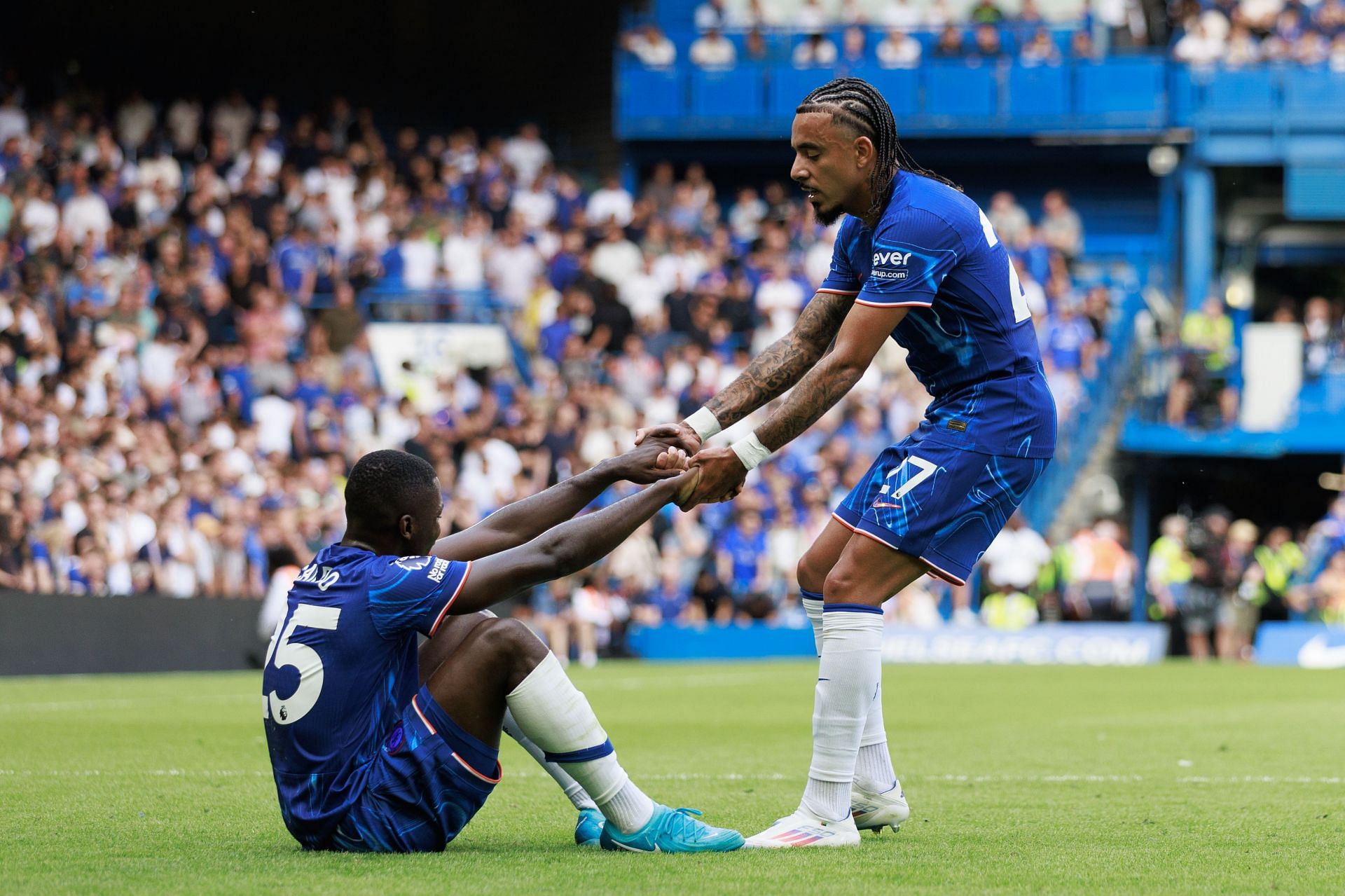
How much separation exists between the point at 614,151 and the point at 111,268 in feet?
40.5

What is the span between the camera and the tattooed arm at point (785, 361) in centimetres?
609

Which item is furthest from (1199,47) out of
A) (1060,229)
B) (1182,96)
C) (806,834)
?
(806,834)

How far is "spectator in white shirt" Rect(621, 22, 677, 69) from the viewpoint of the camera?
95.9 ft

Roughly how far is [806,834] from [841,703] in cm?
43

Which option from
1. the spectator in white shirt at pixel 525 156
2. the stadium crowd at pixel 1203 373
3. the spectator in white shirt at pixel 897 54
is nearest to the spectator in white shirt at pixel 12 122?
the spectator in white shirt at pixel 525 156

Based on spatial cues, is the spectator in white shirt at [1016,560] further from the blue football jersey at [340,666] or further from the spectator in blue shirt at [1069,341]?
the blue football jersey at [340,666]

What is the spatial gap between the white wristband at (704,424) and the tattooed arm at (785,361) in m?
0.02

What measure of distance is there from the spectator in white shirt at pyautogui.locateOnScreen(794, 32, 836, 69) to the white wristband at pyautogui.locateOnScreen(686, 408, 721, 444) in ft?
77.5

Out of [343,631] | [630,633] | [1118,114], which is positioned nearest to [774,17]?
[1118,114]

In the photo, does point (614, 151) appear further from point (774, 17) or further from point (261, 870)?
point (261, 870)

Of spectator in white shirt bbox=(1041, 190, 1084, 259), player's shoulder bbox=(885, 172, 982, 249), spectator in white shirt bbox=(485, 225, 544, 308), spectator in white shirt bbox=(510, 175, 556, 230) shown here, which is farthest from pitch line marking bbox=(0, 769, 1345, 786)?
spectator in white shirt bbox=(1041, 190, 1084, 259)

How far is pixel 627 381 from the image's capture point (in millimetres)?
22547

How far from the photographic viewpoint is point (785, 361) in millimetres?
6168

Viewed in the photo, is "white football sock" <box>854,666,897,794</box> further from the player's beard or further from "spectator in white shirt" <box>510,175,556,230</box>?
"spectator in white shirt" <box>510,175,556,230</box>
